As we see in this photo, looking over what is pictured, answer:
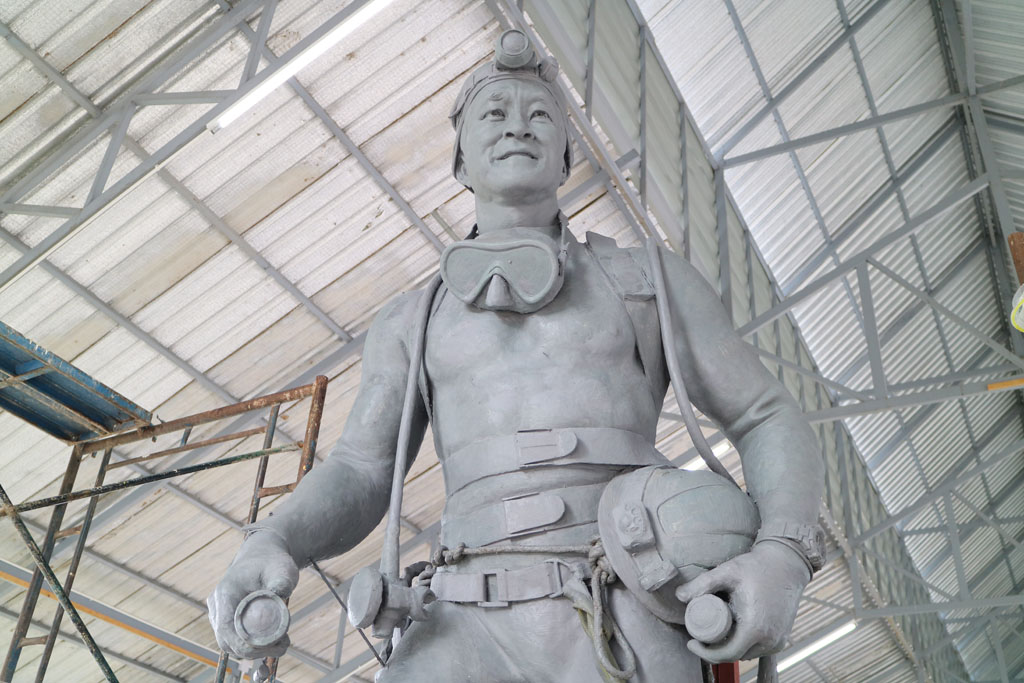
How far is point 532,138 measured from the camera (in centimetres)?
333

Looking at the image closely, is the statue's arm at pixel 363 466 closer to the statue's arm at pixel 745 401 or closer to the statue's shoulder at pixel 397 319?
the statue's shoulder at pixel 397 319

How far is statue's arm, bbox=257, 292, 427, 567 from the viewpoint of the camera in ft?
9.43

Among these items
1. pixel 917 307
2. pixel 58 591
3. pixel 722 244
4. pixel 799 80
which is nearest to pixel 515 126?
pixel 58 591

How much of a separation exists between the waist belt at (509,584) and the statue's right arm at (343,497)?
0.34 meters

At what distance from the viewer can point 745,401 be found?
303 cm

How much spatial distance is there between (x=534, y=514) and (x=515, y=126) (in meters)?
1.12

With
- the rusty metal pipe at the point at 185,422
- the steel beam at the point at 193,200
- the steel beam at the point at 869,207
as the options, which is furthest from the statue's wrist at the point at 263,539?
the steel beam at the point at 869,207

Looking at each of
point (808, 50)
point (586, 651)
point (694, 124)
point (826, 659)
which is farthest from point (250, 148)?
point (826, 659)

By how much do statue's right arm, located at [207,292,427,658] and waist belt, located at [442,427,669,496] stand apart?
29cm

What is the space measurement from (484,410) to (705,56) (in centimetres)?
1256

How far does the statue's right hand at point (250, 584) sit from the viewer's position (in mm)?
2475

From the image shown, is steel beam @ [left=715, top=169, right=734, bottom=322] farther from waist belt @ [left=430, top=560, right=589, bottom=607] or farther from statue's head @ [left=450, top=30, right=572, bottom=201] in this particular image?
waist belt @ [left=430, top=560, right=589, bottom=607]

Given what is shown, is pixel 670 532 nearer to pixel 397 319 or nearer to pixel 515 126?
pixel 397 319

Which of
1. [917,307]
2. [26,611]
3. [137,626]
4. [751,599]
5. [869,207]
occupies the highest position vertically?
[917,307]
